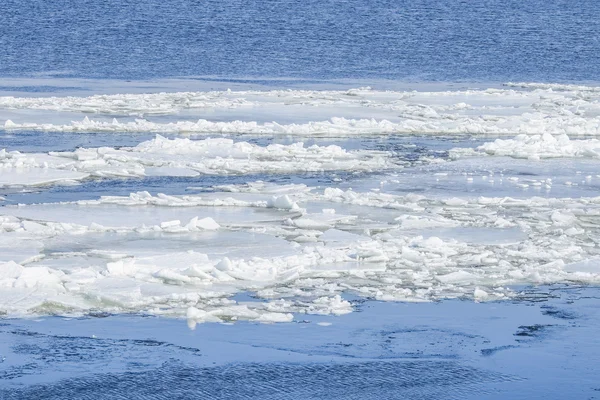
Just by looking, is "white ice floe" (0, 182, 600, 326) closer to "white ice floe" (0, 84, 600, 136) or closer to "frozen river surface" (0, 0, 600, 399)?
"frozen river surface" (0, 0, 600, 399)

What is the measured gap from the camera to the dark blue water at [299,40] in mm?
28688

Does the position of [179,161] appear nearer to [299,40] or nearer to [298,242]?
[298,242]

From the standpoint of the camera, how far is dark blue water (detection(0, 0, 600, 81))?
1129 inches

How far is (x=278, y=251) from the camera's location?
895cm

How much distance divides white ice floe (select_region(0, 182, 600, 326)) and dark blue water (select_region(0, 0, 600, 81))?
16.2 m

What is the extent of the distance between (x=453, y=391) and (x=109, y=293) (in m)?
2.62

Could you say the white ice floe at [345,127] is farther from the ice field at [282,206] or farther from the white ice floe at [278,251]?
the white ice floe at [278,251]

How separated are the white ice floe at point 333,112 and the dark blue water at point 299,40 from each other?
5729 mm

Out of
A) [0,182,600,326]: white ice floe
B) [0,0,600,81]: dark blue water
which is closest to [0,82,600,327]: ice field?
[0,182,600,326]: white ice floe

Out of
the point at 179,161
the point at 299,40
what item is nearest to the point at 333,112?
the point at 179,161

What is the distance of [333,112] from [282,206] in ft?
26.2

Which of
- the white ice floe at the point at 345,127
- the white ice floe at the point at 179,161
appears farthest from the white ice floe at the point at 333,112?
the white ice floe at the point at 179,161

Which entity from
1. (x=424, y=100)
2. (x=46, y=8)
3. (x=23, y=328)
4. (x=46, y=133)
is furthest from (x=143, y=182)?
(x=46, y=8)

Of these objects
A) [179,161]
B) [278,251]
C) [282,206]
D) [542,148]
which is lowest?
[278,251]
